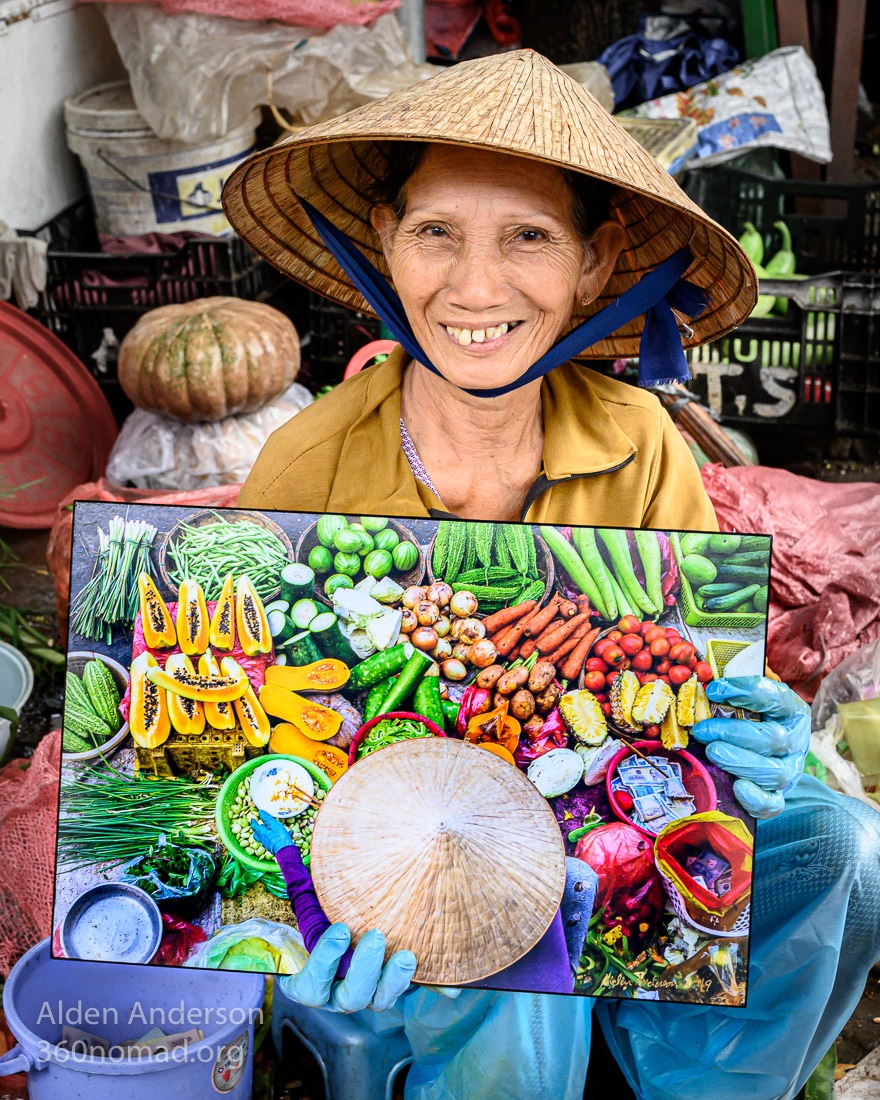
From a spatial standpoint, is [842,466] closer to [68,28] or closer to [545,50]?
[545,50]

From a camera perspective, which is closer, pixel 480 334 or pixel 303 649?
pixel 303 649

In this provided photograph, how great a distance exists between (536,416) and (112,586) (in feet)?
2.65

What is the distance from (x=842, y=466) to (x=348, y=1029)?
357 cm

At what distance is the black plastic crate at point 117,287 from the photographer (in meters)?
4.32

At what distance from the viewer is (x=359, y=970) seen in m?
1.56

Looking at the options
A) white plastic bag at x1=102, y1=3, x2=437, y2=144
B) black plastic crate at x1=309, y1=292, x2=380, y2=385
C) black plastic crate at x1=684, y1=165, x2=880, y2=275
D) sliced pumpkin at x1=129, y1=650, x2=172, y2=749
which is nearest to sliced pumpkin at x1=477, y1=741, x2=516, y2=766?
sliced pumpkin at x1=129, y1=650, x2=172, y2=749

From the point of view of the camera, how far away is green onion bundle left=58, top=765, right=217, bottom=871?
160 cm

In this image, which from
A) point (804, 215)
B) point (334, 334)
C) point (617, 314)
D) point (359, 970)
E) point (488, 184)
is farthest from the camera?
point (804, 215)

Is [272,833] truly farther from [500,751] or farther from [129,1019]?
[129,1019]

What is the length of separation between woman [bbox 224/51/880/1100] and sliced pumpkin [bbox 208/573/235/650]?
421 mm

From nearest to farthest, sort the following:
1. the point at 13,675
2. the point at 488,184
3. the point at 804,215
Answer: the point at 488,184, the point at 13,675, the point at 804,215

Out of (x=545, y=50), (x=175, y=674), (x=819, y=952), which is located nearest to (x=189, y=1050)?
(x=175, y=674)

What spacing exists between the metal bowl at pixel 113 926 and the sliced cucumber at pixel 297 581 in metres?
0.46

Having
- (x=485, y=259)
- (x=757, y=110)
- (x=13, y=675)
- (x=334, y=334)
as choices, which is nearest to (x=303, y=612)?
(x=485, y=259)
